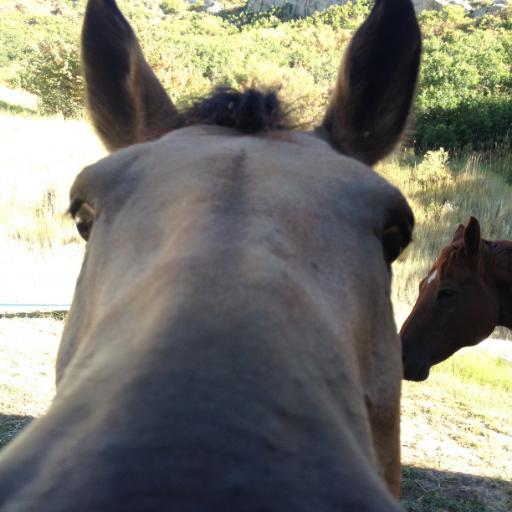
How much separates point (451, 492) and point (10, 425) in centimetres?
445

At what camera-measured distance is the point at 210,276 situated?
1076 millimetres

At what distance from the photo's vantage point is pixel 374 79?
7.79ft

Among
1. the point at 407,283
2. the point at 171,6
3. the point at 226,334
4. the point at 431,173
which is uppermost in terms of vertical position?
the point at 171,6

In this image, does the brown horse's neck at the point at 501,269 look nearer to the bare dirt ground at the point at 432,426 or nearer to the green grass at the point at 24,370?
the bare dirt ground at the point at 432,426

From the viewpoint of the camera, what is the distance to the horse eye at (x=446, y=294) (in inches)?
232

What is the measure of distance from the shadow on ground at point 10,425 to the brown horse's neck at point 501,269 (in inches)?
216

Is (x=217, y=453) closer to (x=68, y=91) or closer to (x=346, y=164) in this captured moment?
(x=346, y=164)

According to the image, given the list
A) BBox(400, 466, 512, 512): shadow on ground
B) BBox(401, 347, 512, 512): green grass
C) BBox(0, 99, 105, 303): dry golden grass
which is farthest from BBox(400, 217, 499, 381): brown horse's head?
BBox(0, 99, 105, 303): dry golden grass

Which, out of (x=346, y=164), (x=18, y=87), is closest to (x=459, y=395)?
(x=346, y=164)

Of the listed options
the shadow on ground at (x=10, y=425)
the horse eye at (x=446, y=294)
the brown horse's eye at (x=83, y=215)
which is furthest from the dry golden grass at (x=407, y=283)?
the horse eye at (x=446, y=294)

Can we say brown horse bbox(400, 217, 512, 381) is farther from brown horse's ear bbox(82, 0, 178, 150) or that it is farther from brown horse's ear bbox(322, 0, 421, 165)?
brown horse's ear bbox(82, 0, 178, 150)

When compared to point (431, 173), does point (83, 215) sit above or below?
above

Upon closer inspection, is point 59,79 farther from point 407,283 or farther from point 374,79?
point 374,79

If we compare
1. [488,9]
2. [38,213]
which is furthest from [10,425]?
[488,9]
